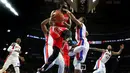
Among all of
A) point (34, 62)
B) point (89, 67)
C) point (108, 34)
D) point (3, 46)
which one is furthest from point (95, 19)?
point (3, 46)

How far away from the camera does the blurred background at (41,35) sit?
23.6m

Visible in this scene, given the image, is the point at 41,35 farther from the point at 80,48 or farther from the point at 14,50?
Answer: the point at 80,48

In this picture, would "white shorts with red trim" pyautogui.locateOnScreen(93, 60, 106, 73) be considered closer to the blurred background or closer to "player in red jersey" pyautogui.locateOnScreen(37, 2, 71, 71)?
"player in red jersey" pyautogui.locateOnScreen(37, 2, 71, 71)

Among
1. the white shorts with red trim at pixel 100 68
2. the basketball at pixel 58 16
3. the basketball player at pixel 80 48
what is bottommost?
the white shorts with red trim at pixel 100 68

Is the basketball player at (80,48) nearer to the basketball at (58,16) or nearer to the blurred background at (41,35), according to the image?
the basketball at (58,16)

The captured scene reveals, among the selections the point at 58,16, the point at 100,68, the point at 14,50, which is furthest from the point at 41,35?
the point at 58,16

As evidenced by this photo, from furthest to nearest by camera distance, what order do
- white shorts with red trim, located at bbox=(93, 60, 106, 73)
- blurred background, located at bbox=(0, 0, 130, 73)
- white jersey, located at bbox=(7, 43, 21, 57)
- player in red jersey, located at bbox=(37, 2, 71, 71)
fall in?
blurred background, located at bbox=(0, 0, 130, 73), white jersey, located at bbox=(7, 43, 21, 57), white shorts with red trim, located at bbox=(93, 60, 106, 73), player in red jersey, located at bbox=(37, 2, 71, 71)

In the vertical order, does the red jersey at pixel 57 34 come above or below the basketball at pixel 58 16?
below

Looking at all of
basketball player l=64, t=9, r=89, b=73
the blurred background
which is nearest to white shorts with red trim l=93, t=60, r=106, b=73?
basketball player l=64, t=9, r=89, b=73

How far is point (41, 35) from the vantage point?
28000 mm

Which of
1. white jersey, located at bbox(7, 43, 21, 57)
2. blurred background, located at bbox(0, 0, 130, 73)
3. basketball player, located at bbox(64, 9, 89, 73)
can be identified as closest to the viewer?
basketball player, located at bbox(64, 9, 89, 73)

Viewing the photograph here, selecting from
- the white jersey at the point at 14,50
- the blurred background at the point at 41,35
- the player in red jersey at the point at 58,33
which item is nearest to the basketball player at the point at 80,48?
the player in red jersey at the point at 58,33

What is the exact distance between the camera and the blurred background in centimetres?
2361

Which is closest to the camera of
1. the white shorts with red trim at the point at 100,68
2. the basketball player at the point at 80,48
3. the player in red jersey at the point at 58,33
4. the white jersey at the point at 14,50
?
the player in red jersey at the point at 58,33
